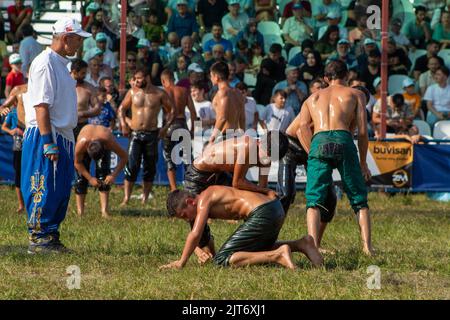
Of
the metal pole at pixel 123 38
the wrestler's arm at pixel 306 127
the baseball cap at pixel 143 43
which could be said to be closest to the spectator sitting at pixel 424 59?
the baseball cap at pixel 143 43

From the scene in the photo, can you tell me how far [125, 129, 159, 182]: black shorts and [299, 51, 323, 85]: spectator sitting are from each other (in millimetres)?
4099

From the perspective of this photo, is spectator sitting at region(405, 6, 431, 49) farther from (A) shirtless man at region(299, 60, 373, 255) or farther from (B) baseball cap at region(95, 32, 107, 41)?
(A) shirtless man at region(299, 60, 373, 255)

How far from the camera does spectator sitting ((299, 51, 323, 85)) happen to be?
62.5 ft

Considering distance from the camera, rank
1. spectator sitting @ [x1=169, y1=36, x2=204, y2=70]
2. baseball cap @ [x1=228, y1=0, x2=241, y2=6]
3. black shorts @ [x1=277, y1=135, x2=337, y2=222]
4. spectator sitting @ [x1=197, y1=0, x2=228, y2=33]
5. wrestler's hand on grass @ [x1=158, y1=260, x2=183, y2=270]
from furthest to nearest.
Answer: spectator sitting @ [x1=197, y1=0, x2=228, y2=33]
baseball cap @ [x1=228, y1=0, x2=241, y2=6]
spectator sitting @ [x1=169, y1=36, x2=204, y2=70]
black shorts @ [x1=277, y1=135, x2=337, y2=222]
wrestler's hand on grass @ [x1=158, y1=260, x2=183, y2=270]

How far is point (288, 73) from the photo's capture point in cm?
1844

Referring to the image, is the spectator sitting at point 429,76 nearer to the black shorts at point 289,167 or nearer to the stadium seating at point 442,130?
the stadium seating at point 442,130

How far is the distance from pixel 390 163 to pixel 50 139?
779 cm

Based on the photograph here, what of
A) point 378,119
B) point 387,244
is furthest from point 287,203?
point 378,119

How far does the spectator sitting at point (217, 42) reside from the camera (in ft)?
64.2

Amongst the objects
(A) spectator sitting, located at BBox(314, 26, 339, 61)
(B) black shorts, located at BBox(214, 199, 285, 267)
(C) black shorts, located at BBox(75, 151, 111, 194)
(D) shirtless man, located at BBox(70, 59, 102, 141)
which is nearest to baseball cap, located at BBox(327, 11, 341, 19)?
(A) spectator sitting, located at BBox(314, 26, 339, 61)

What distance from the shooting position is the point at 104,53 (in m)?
19.4

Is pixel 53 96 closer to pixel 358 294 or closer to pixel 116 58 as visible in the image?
pixel 358 294

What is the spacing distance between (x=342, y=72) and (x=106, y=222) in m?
4.01

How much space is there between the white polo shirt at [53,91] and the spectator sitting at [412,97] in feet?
30.1
